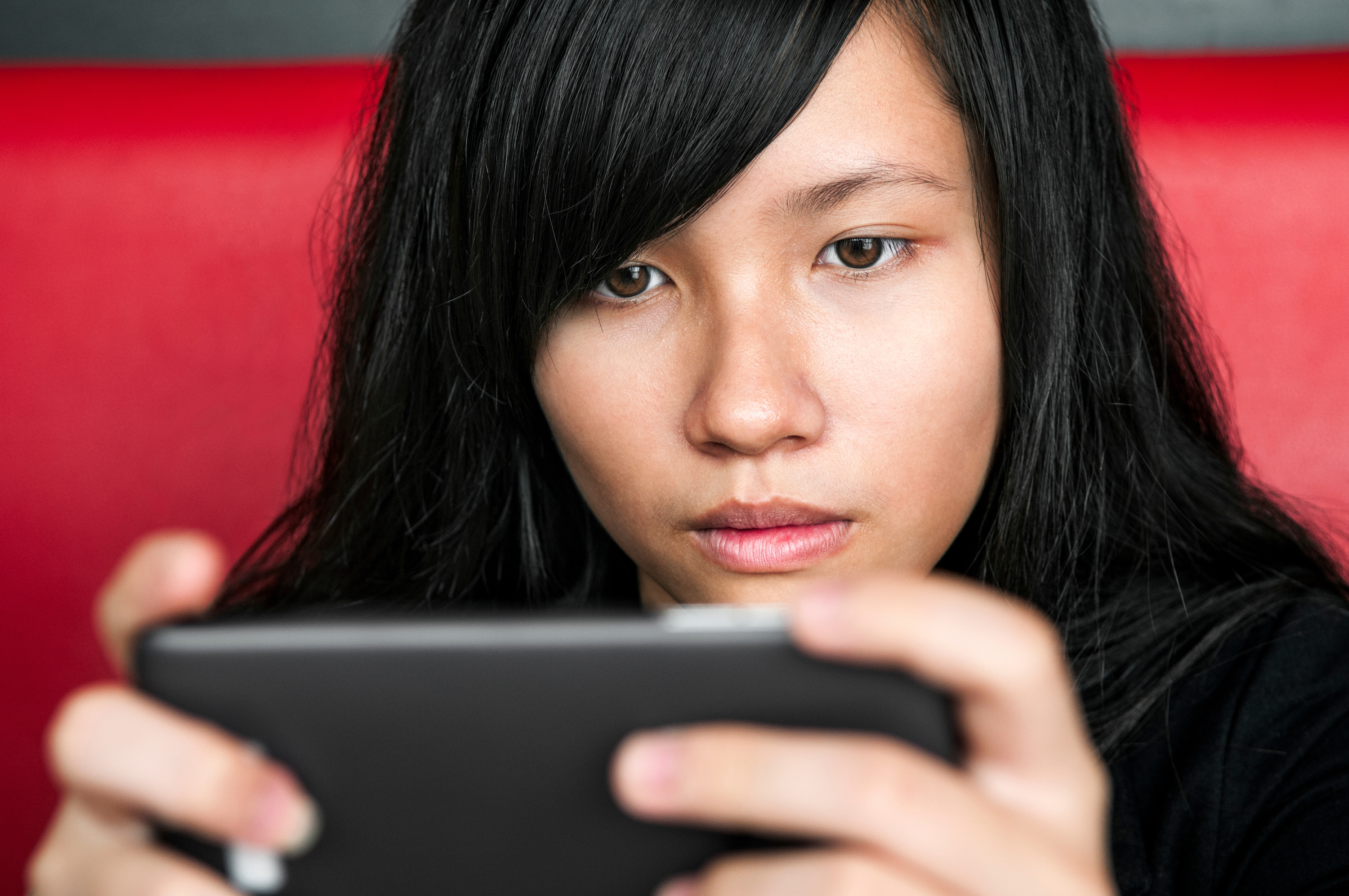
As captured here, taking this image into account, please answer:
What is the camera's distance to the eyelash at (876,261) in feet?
2.28

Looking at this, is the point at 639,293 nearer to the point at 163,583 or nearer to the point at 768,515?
the point at 768,515

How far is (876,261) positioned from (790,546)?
0.62ft

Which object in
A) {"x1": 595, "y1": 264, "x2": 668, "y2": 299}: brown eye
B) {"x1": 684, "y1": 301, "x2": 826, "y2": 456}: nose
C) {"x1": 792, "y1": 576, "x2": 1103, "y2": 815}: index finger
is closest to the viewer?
{"x1": 792, "y1": 576, "x2": 1103, "y2": 815}: index finger

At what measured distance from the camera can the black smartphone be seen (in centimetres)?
37

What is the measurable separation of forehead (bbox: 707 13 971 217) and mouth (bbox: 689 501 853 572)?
0.18 m

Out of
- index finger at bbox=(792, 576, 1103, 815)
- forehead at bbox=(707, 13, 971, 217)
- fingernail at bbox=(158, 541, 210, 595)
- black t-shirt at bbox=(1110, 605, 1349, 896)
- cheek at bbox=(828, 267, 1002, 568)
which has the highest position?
forehead at bbox=(707, 13, 971, 217)

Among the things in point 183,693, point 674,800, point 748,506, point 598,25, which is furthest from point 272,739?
point 598,25

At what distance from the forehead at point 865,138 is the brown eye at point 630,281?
0.08m

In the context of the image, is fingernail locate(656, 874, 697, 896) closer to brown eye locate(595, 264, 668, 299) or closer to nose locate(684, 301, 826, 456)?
nose locate(684, 301, 826, 456)

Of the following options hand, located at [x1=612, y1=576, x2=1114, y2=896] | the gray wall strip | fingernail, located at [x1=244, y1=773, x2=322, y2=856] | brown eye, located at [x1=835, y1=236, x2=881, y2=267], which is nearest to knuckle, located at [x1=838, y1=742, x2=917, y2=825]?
hand, located at [x1=612, y1=576, x2=1114, y2=896]

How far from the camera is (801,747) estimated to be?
1.21ft

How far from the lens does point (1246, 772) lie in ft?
2.34

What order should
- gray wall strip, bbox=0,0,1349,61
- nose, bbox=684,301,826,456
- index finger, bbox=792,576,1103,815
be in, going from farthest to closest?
gray wall strip, bbox=0,0,1349,61, nose, bbox=684,301,826,456, index finger, bbox=792,576,1103,815

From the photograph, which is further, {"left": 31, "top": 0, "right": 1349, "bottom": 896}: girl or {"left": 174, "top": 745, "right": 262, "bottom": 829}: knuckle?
{"left": 31, "top": 0, "right": 1349, "bottom": 896}: girl
